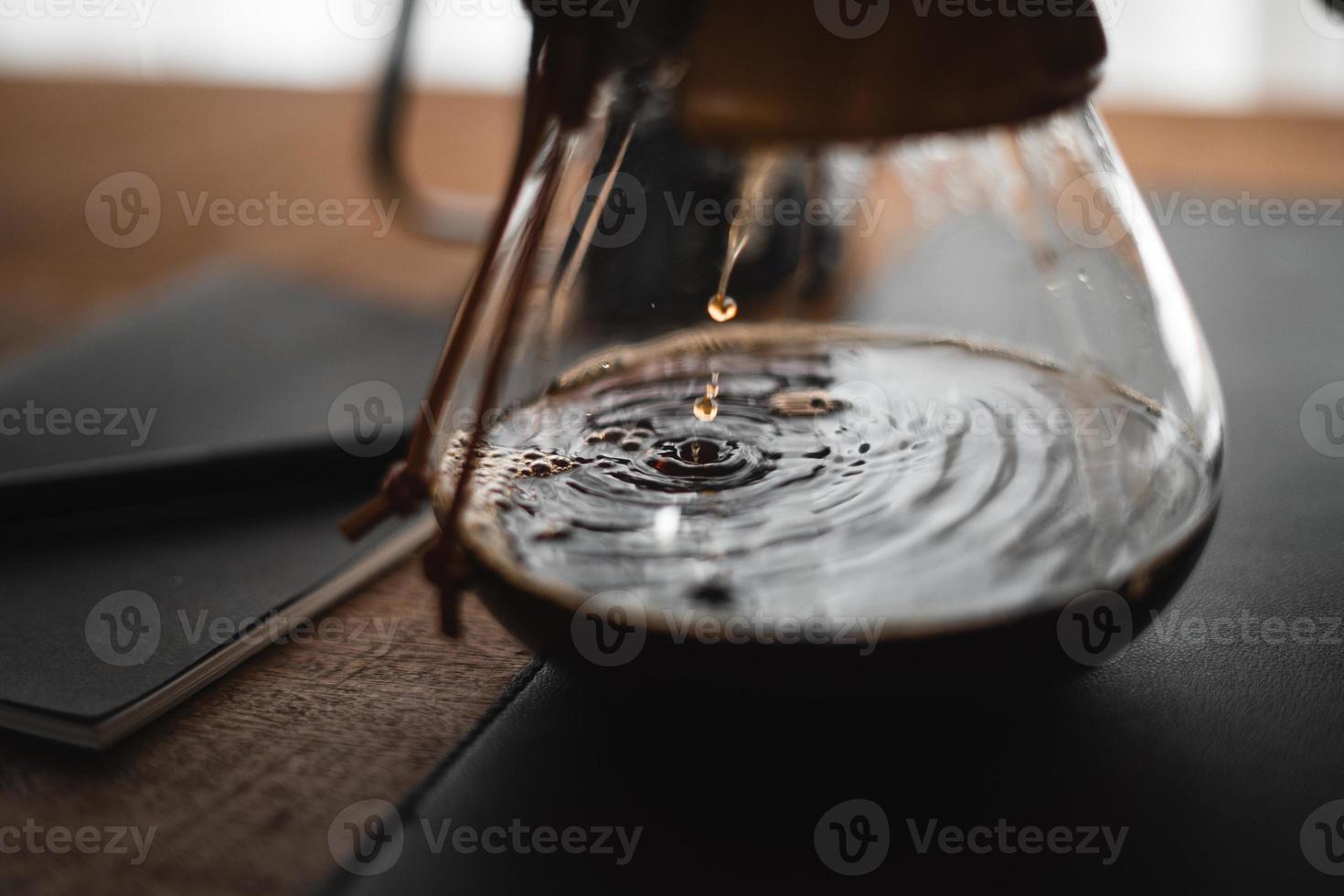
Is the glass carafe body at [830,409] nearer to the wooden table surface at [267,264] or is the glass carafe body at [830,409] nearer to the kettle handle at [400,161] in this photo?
the wooden table surface at [267,264]

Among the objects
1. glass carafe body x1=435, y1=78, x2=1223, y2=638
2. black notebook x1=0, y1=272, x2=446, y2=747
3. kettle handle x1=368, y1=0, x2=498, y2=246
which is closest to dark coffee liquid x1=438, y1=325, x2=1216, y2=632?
glass carafe body x1=435, y1=78, x2=1223, y2=638

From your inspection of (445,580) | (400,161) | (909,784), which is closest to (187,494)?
(445,580)

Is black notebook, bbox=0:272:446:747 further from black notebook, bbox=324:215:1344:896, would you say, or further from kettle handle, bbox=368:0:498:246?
kettle handle, bbox=368:0:498:246

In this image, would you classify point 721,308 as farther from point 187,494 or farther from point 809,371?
point 187,494

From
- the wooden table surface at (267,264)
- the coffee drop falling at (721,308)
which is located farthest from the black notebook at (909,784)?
the coffee drop falling at (721,308)

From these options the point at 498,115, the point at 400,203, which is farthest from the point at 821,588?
the point at 498,115

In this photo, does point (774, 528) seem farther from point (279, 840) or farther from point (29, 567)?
point (29, 567)
